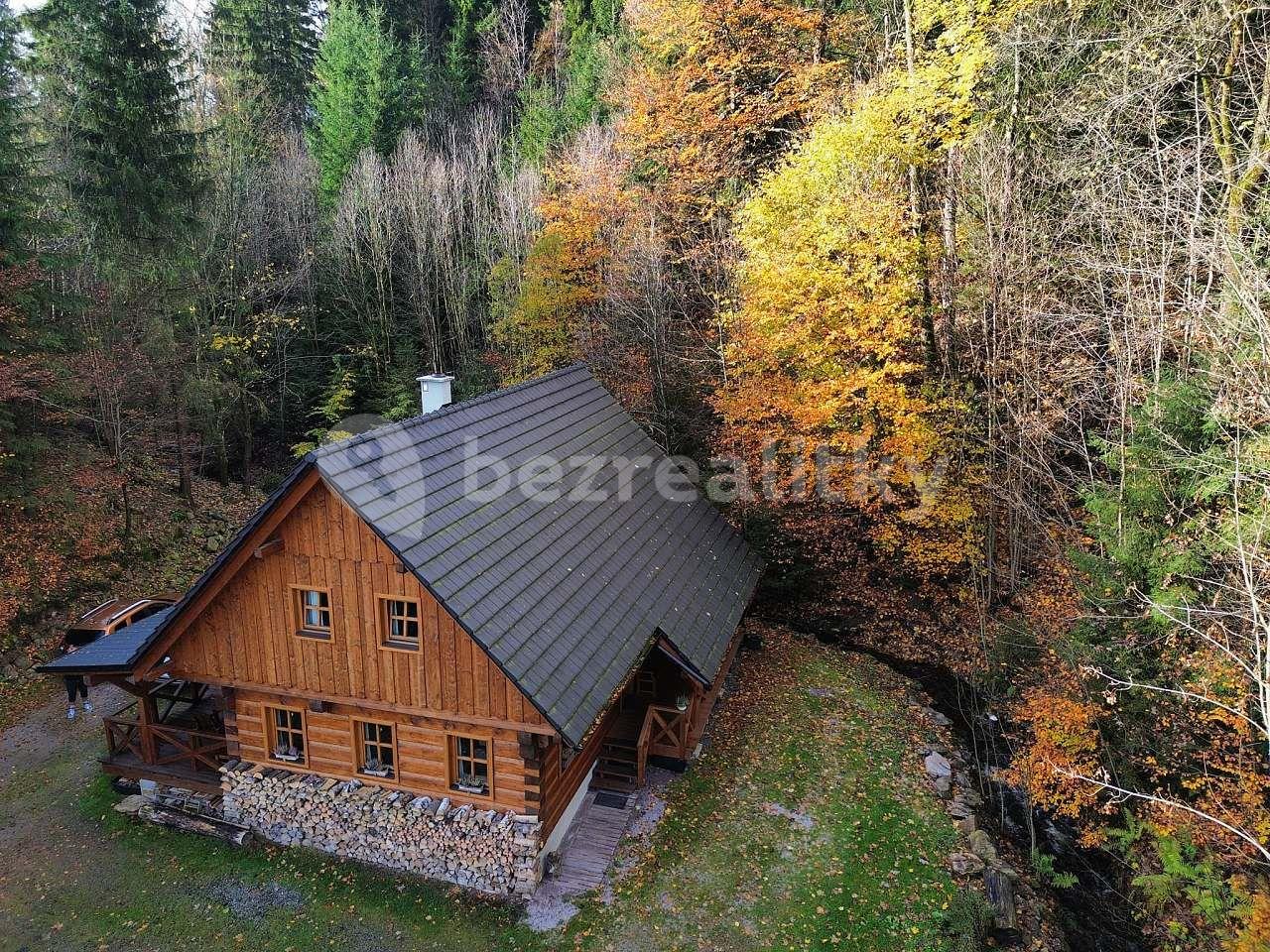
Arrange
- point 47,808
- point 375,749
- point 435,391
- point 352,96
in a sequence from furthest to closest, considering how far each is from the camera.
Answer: point 352,96
point 435,391
point 47,808
point 375,749

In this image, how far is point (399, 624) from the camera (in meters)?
10.6

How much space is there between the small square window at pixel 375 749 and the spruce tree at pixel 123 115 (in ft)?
58.1

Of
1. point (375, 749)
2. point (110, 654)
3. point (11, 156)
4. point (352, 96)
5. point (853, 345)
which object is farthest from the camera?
point (352, 96)

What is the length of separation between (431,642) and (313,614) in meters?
1.96

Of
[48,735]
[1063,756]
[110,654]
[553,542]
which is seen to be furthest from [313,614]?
[1063,756]

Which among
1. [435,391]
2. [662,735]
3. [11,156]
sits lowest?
[662,735]

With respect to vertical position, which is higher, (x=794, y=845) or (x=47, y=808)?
(x=47, y=808)

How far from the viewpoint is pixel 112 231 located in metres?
21.1

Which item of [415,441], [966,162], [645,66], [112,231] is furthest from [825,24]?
[112,231]

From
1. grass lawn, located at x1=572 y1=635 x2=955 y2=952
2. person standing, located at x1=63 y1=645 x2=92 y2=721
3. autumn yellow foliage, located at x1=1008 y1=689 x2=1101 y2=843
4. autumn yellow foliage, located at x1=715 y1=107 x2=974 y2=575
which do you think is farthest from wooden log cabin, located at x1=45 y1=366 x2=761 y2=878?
autumn yellow foliage, located at x1=715 y1=107 x2=974 y2=575

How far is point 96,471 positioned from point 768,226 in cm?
1782

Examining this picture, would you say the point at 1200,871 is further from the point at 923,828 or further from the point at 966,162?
the point at 966,162

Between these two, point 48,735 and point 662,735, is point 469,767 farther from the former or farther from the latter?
point 48,735

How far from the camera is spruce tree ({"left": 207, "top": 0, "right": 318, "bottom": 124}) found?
98.0 ft
